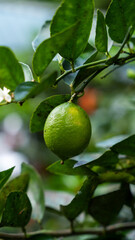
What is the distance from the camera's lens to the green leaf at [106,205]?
767mm

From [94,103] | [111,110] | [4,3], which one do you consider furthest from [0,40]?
[111,110]

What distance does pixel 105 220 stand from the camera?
0.82 m

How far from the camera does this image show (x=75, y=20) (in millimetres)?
530

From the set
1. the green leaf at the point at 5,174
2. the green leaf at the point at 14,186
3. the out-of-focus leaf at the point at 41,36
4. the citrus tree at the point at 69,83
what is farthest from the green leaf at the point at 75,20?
the green leaf at the point at 14,186

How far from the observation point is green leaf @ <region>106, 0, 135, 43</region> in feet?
1.87

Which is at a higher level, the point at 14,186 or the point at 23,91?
the point at 23,91

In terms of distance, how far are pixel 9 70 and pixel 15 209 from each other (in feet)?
0.89

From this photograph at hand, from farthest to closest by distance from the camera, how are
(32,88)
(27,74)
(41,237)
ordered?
(41,237) < (27,74) < (32,88)

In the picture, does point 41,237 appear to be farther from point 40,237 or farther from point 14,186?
point 14,186

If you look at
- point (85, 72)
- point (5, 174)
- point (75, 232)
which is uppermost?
point (85, 72)

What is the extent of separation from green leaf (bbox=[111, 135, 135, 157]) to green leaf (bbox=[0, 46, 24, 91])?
22 centimetres

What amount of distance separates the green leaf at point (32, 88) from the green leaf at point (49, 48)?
0.12 feet

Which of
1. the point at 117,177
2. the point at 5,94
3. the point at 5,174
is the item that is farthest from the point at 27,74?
the point at 117,177

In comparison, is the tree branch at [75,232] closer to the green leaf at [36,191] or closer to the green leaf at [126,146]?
the green leaf at [36,191]
